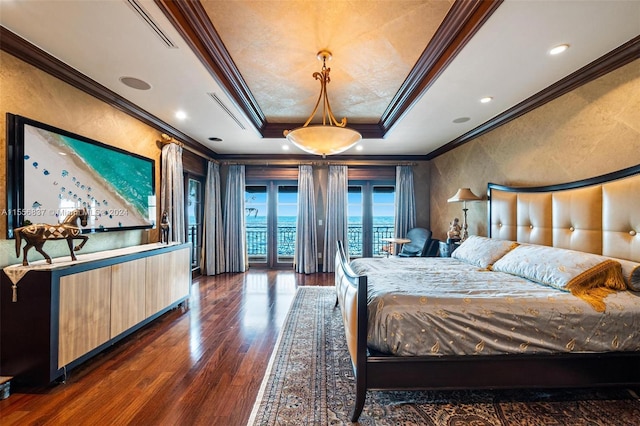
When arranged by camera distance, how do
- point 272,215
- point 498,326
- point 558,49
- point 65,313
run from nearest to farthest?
point 498,326
point 65,313
point 558,49
point 272,215

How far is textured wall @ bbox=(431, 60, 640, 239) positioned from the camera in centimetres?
220

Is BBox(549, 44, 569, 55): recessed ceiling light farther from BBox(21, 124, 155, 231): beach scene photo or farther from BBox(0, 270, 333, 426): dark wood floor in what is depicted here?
BBox(21, 124, 155, 231): beach scene photo

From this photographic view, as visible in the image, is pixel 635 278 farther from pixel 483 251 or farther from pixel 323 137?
pixel 323 137

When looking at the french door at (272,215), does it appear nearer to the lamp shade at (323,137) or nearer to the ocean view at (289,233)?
the ocean view at (289,233)

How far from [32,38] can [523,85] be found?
4.22 meters

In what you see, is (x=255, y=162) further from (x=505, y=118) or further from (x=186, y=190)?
(x=505, y=118)

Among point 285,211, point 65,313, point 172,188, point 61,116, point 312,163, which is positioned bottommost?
point 65,313

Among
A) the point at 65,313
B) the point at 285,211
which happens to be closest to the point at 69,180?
the point at 65,313

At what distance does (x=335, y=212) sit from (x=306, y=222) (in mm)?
658

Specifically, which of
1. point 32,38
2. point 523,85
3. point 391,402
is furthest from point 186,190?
point 523,85

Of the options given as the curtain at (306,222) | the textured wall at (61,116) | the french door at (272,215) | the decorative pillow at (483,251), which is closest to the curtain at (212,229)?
the french door at (272,215)

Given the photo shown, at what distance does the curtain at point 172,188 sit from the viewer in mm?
3849

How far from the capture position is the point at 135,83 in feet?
8.95

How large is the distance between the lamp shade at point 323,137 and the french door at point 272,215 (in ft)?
11.1
